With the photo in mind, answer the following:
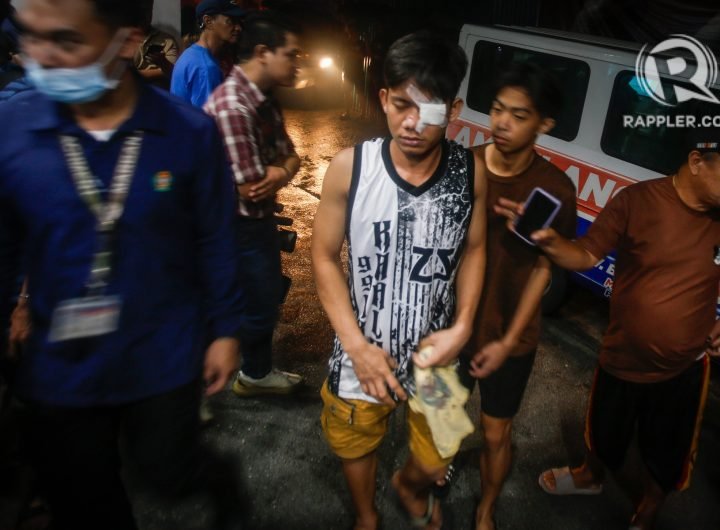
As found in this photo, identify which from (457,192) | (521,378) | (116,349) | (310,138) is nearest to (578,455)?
(521,378)

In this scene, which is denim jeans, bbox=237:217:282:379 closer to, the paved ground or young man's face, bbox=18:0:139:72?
the paved ground

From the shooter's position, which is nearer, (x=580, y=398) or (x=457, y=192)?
(x=457, y=192)

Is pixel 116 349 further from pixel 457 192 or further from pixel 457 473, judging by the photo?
pixel 457 473

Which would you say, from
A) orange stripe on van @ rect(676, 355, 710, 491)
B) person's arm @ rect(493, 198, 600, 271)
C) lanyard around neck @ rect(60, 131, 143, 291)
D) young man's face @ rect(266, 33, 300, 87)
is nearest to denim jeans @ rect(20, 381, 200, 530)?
lanyard around neck @ rect(60, 131, 143, 291)

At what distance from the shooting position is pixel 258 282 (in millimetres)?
2881

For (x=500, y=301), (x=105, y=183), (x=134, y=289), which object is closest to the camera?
(x=105, y=183)

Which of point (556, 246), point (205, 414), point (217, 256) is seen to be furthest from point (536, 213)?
point (205, 414)

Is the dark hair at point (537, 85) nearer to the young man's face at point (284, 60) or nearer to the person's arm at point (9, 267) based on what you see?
the young man's face at point (284, 60)

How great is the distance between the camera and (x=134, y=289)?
161 cm

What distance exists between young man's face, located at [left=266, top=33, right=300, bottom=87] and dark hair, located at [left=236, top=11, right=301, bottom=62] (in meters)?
0.02

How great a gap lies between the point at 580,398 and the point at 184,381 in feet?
9.06

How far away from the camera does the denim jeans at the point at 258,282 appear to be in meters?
2.75

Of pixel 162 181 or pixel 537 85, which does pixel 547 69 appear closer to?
pixel 537 85

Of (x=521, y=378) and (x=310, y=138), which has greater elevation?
(x=521, y=378)
